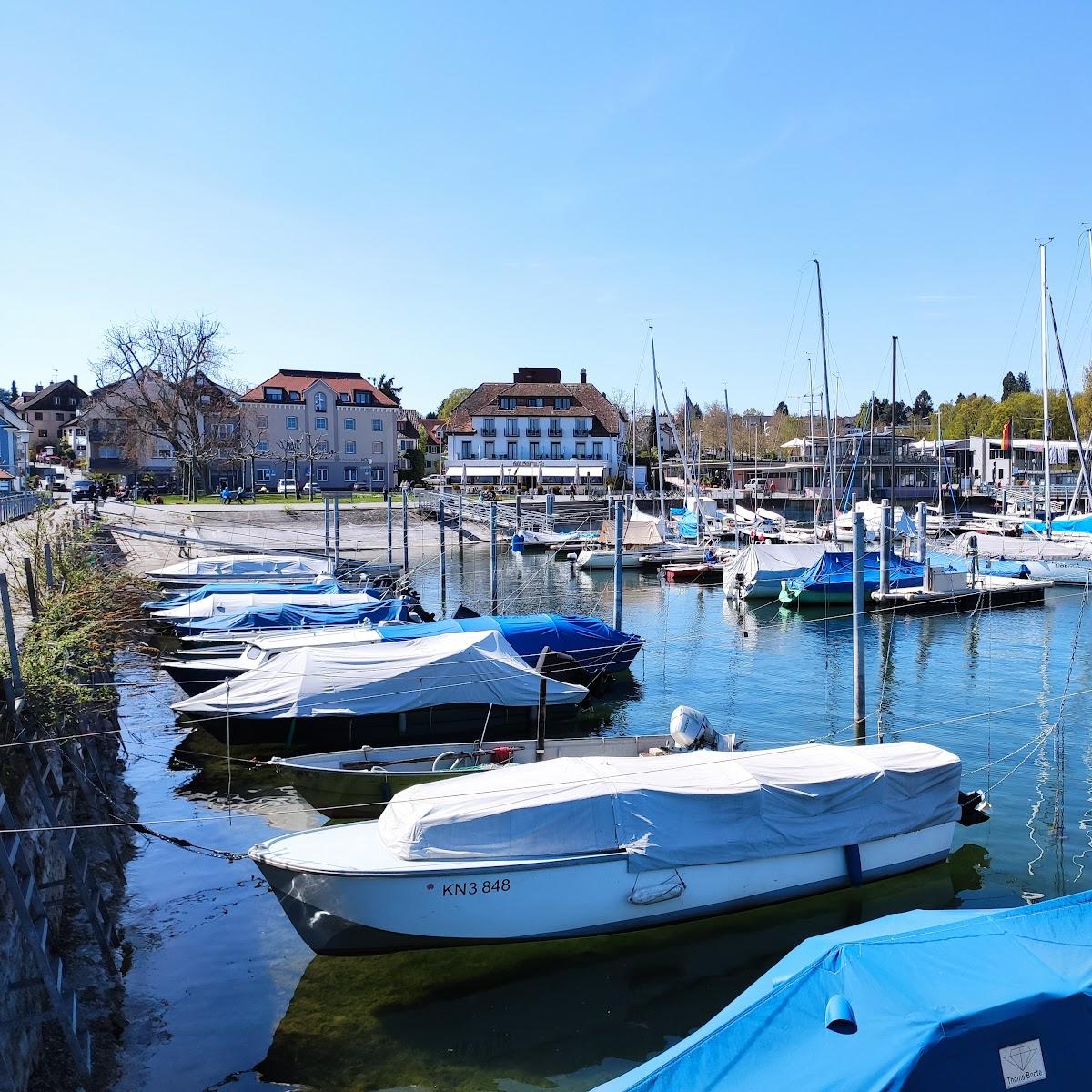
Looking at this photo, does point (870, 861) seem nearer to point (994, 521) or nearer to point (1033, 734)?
point (1033, 734)

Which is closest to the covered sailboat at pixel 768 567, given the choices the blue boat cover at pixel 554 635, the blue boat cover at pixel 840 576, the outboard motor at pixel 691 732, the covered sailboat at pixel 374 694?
the blue boat cover at pixel 840 576

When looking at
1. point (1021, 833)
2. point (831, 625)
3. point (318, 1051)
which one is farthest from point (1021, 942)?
point (831, 625)

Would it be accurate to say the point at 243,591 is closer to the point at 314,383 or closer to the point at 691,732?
the point at 691,732

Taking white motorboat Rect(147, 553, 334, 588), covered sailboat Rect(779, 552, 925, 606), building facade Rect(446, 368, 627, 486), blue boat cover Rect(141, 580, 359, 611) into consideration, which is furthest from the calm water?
building facade Rect(446, 368, 627, 486)

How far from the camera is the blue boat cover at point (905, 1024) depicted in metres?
8.21

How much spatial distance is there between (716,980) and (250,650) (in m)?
19.3

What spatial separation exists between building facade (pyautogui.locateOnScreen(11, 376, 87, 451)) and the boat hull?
150 meters

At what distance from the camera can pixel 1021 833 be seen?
19.6 meters

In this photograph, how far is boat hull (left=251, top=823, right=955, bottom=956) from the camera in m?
13.7

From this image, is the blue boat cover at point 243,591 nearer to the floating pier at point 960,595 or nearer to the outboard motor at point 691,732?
the outboard motor at point 691,732

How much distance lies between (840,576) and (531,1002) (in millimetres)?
39528

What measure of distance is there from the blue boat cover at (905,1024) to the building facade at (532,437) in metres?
97.4

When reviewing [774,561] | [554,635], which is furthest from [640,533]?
[554,635]

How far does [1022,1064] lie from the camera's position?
28.2 feet
